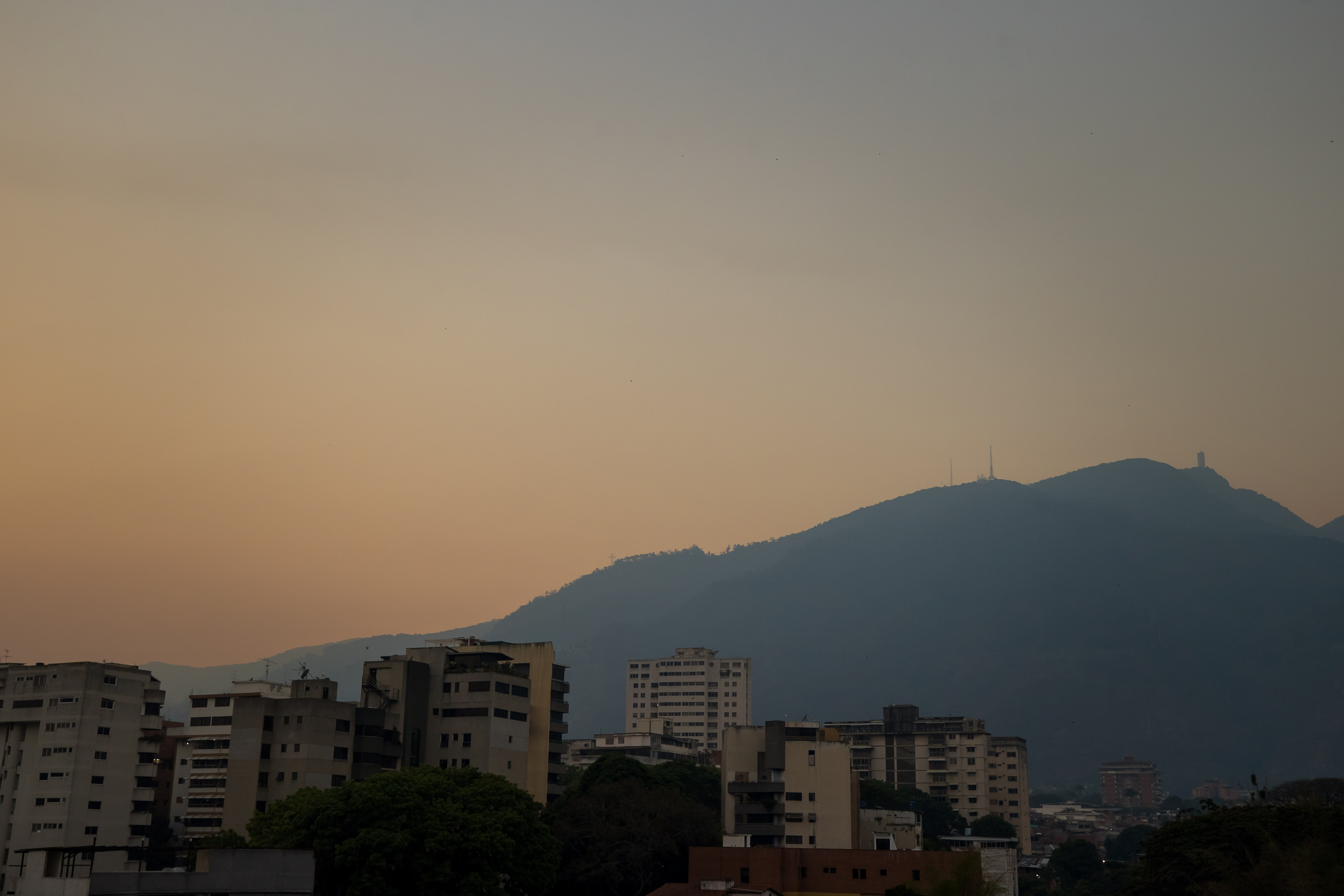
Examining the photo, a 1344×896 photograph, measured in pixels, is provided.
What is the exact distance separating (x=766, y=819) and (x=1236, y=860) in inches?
1528

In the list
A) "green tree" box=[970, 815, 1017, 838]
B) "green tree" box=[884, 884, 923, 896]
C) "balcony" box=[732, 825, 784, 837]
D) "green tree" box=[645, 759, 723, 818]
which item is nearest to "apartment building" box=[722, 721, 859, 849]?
"balcony" box=[732, 825, 784, 837]

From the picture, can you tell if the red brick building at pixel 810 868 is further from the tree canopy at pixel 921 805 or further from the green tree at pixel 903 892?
the tree canopy at pixel 921 805

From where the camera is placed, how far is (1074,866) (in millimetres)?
157500

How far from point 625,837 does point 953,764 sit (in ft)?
338

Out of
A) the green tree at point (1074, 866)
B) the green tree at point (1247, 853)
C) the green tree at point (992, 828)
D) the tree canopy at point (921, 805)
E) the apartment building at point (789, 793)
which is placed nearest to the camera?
the green tree at point (1247, 853)

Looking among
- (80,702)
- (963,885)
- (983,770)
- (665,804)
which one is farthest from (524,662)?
(983,770)

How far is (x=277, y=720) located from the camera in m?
84.2

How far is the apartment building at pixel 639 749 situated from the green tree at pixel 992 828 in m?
32.6

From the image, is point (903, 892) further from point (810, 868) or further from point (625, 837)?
point (625, 837)

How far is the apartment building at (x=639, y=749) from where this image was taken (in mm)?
168250

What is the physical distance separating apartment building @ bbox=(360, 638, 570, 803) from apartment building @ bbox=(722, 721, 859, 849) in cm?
1428

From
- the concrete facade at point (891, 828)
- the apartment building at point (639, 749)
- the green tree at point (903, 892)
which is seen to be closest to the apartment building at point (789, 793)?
the concrete facade at point (891, 828)

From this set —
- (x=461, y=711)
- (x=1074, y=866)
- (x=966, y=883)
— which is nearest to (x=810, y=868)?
(x=966, y=883)

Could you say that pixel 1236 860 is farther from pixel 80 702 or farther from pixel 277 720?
pixel 80 702
